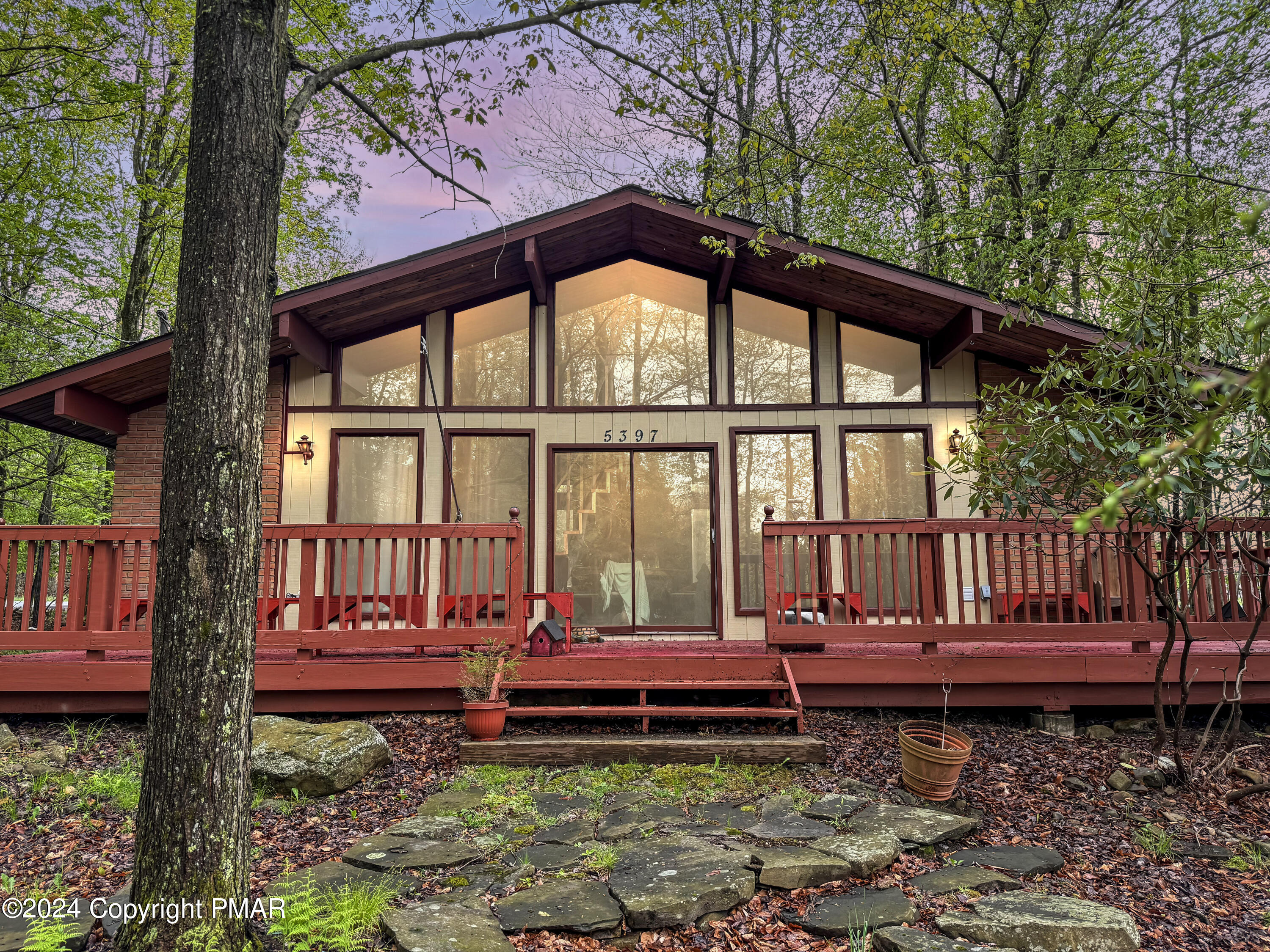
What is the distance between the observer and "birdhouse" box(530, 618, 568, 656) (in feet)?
19.5

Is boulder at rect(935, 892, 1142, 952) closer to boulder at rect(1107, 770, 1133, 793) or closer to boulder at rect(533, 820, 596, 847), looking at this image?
boulder at rect(533, 820, 596, 847)

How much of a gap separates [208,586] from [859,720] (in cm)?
479

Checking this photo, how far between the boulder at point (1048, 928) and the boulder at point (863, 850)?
0.46 meters

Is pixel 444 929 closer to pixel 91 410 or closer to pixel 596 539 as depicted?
pixel 596 539

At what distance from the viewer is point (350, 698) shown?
579 centimetres

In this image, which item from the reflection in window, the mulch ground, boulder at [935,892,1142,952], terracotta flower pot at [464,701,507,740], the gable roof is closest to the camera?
boulder at [935,892,1142,952]

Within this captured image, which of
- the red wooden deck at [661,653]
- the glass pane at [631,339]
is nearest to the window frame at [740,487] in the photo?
the glass pane at [631,339]

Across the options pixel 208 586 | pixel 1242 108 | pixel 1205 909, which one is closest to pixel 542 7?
pixel 208 586

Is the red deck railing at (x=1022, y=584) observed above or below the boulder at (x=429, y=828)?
above

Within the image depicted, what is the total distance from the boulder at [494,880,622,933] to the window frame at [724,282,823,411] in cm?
555

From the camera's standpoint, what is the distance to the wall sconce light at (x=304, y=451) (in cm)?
752

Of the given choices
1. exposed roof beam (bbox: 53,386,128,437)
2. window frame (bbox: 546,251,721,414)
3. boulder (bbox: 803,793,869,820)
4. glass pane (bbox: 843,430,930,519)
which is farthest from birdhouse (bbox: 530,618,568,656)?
exposed roof beam (bbox: 53,386,128,437)

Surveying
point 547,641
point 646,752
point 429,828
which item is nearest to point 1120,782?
point 646,752

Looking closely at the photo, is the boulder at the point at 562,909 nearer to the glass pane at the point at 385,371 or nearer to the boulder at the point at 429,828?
the boulder at the point at 429,828
